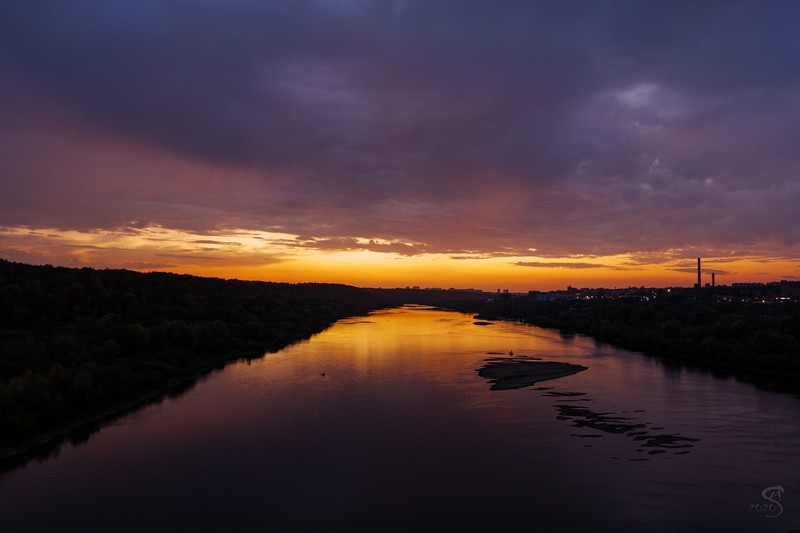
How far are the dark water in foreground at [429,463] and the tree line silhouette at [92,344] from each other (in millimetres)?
3154

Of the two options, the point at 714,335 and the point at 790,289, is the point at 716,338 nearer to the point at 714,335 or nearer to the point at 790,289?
the point at 714,335

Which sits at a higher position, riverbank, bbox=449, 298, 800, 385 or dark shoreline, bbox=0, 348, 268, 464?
riverbank, bbox=449, 298, 800, 385

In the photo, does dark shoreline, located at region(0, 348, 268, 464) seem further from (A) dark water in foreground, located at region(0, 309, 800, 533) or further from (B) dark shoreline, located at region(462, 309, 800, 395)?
(B) dark shoreline, located at region(462, 309, 800, 395)

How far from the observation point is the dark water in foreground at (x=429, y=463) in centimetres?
1616

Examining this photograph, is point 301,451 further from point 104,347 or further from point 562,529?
point 104,347

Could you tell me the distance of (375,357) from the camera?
52594 millimetres
